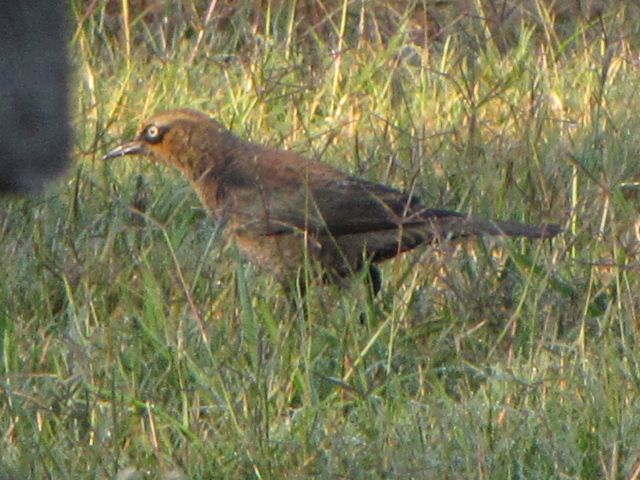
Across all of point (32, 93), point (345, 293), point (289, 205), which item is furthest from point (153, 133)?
point (32, 93)

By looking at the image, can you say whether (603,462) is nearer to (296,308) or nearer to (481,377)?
(481,377)

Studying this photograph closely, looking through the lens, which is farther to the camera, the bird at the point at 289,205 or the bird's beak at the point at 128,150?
the bird's beak at the point at 128,150

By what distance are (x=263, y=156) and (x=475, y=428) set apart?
7.73 feet

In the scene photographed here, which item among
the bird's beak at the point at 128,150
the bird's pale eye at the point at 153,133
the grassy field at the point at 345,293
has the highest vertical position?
the bird's pale eye at the point at 153,133

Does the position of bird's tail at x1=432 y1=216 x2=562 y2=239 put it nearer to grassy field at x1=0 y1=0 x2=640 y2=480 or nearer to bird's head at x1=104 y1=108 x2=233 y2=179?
grassy field at x1=0 y1=0 x2=640 y2=480

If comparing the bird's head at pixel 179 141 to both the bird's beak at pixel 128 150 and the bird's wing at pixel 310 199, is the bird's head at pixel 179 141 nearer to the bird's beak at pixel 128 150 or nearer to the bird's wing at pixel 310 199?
the bird's beak at pixel 128 150

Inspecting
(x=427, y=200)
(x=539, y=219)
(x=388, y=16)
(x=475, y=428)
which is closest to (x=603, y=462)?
(x=475, y=428)

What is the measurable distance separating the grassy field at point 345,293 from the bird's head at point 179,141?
12 centimetres

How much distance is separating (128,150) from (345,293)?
145 centimetres

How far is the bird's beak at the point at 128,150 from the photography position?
5.25 meters

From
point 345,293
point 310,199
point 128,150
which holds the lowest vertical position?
point 345,293

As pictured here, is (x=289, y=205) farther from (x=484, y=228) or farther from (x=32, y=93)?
(x=32, y=93)

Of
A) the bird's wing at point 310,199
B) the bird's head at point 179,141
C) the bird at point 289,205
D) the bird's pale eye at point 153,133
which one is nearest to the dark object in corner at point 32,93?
the bird at point 289,205

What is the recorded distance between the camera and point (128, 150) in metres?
5.29
